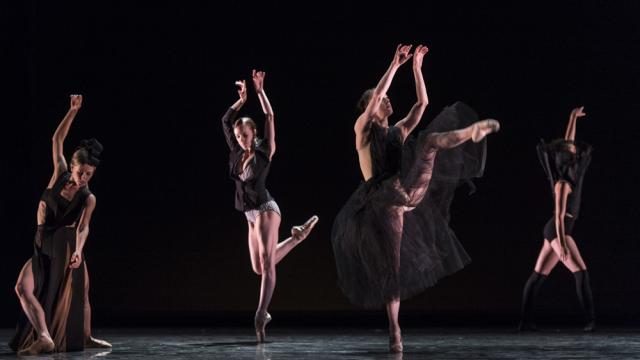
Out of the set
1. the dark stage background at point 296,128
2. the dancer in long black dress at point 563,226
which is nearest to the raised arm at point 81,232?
the dark stage background at point 296,128

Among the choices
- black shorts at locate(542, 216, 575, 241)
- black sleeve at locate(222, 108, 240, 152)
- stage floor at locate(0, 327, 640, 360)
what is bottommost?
stage floor at locate(0, 327, 640, 360)

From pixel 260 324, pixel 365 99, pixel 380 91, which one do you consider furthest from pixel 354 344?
pixel 380 91

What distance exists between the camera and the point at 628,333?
21.3 ft

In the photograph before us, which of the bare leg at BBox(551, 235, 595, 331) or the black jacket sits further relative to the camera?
the bare leg at BBox(551, 235, 595, 331)

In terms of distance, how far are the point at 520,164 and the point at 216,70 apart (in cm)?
250

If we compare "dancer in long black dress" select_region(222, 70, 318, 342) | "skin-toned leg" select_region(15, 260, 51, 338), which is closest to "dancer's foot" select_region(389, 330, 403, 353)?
"dancer in long black dress" select_region(222, 70, 318, 342)

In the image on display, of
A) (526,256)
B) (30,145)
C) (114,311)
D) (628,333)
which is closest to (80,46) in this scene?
(30,145)

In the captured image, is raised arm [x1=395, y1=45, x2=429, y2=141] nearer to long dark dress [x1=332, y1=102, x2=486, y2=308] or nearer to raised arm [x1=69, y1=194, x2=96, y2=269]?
long dark dress [x1=332, y1=102, x2=486, y2=308]

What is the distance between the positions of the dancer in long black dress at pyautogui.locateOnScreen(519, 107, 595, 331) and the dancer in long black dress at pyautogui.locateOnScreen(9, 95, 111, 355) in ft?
9.97

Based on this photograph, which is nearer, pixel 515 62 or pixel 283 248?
pixel 283 248

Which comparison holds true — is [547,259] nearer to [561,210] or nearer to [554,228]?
[554,228]

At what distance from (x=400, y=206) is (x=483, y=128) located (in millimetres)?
636

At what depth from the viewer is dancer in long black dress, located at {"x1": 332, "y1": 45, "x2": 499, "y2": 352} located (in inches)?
206

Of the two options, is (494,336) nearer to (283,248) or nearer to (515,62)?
(283,248)
